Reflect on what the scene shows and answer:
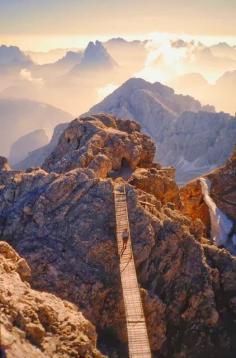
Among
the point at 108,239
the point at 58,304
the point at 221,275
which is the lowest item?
the point at 221,275

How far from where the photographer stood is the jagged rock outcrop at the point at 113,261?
27453 mm

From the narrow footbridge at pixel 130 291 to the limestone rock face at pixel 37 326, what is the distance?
13.0 ft

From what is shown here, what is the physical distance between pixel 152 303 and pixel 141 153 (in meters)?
24.1

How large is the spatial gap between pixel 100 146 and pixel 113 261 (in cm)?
1743

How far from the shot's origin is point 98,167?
39344 mm

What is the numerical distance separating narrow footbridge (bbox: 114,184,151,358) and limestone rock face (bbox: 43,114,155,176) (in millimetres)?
8566

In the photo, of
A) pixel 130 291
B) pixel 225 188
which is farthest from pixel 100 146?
pixel 225 188

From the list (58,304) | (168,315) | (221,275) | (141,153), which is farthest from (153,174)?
(58,304)

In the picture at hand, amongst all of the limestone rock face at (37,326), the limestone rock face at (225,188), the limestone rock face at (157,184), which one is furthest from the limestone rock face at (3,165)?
the limestone rock face at (37,326)

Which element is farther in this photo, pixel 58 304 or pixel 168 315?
pixel 168 315

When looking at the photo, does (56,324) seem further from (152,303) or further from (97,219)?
(97,219)

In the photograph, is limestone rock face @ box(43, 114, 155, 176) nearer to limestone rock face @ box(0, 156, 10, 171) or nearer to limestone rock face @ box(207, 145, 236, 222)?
limestone rock face @ box(0, 156, 10, 171)

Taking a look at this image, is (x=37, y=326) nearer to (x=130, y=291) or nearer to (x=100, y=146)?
(x=130, y=291)

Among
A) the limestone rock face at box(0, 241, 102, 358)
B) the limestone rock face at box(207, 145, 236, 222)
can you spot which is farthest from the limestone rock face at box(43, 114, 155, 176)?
the limestone rock face at box(0, 241, 102, 358)
